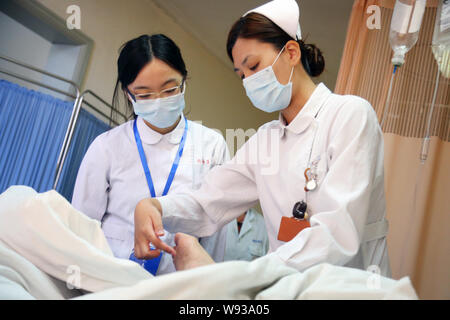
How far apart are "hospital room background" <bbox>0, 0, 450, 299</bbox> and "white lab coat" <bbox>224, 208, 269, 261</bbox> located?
1418 millimetres

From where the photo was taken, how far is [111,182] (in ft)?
6.18

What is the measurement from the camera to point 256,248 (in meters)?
3.73

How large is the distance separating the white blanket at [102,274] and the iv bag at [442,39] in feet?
5.50

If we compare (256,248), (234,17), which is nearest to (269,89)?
(256,248)

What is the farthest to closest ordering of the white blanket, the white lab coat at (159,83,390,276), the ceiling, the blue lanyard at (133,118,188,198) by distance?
the ceiling
the blue lanyard at (133,118,188,198)
the white lab coat at (159,83,390,276)
the white blanket

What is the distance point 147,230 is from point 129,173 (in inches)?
28.0

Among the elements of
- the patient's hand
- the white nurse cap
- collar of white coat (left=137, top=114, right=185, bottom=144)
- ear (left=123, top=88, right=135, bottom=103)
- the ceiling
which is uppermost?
the ceiling

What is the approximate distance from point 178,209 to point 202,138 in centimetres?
66

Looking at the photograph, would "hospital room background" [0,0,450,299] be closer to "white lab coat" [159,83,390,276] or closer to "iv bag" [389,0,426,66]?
"iv bag" [389,0,426,66]

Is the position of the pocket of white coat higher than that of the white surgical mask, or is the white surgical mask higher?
the white surgical mask

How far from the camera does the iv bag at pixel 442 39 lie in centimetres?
193

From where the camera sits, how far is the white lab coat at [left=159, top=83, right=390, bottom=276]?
943 millimetres

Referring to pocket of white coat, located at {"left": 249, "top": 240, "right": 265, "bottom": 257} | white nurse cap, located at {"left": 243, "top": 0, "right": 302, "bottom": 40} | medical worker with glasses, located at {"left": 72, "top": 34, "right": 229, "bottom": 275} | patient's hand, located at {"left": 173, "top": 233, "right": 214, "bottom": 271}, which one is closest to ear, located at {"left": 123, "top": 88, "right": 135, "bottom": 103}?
medical worker with glasses, located at {"left": 72, "top": 34, "right": 229, "bottom": 275}
